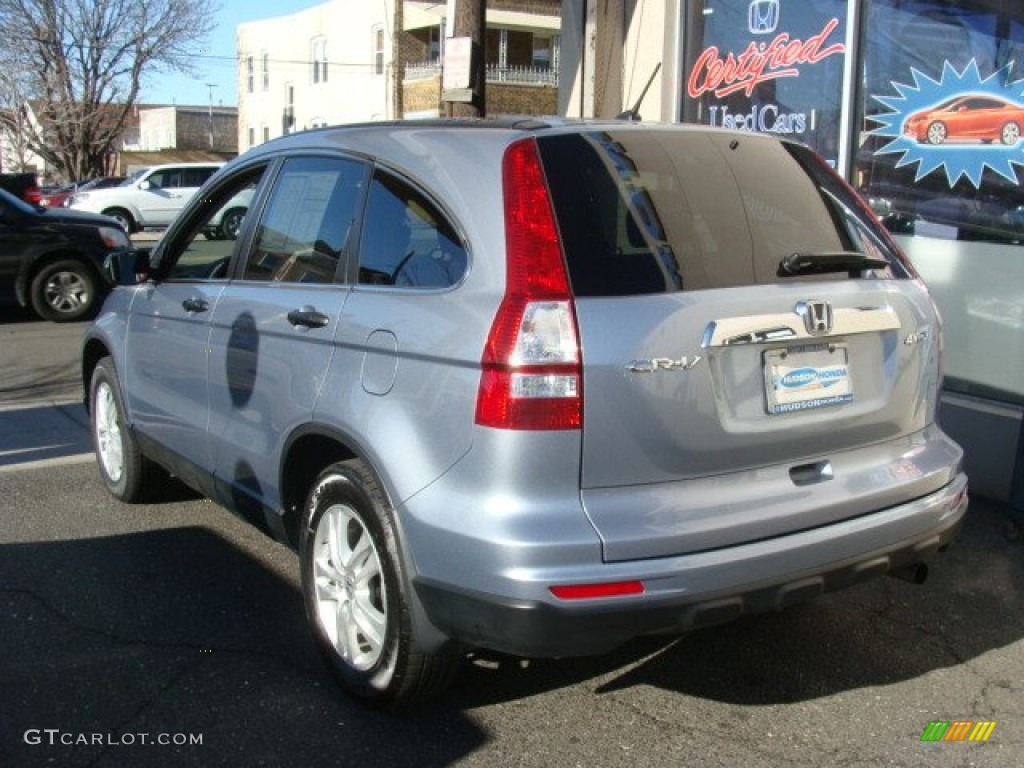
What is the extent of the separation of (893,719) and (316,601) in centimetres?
190

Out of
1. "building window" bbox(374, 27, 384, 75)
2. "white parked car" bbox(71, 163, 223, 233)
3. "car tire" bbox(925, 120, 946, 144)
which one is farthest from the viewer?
"building window" bbox(374, 27, 384, 75)

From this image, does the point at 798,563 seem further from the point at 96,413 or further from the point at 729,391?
the point at 96,413

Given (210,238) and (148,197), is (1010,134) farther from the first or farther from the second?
(148,197)

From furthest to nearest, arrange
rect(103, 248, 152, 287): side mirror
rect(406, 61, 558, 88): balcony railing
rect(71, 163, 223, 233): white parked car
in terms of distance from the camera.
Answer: rect(406, 61, 558, 88): balcony railing < rect(71, 163, 223, 233): white parked car < rect(103, 248, 152, 287): side mirror

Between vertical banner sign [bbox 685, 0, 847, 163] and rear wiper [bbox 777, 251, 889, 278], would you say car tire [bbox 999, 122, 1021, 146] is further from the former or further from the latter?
rear wiper [bbox 777, 251, 889, 278]

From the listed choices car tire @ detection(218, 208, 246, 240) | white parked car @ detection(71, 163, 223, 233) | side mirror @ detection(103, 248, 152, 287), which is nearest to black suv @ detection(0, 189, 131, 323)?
side mirror @ detection(103, 248, 152, 287)

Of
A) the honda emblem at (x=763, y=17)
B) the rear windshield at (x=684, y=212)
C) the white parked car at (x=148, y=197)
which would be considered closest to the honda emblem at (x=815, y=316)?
the rear windshield at (x=684, y=212)

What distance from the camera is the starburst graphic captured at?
5871 millimetres

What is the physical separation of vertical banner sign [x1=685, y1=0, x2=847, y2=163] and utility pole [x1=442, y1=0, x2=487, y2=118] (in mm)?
1667

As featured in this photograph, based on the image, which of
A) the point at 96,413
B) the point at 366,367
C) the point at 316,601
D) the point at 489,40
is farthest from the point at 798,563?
the point at 489,40

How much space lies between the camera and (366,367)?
3.18 meters

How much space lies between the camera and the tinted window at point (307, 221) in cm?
359

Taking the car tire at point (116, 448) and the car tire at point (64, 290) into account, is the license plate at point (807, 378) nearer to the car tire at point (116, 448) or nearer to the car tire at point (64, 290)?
the car tire at point (116, 448)

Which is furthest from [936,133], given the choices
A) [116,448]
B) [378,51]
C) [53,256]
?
[378,51]
